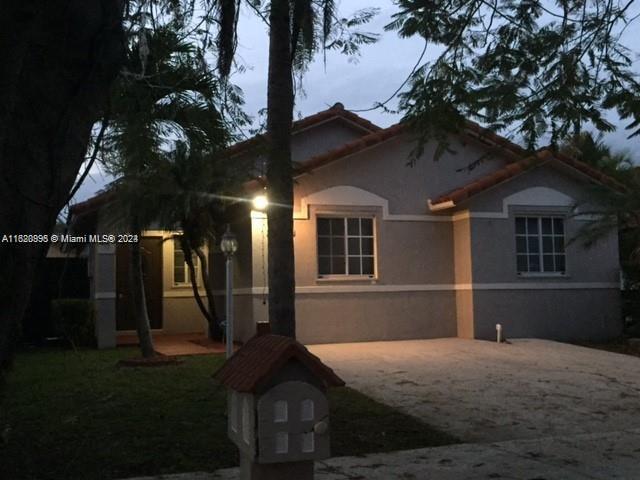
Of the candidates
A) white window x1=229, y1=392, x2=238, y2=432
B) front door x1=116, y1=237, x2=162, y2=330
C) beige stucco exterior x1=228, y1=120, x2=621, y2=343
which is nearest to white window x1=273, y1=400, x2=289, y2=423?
white window x1=229, y1=392, x2=238, y2=432

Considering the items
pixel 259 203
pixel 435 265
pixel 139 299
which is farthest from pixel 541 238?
pixel 139 299

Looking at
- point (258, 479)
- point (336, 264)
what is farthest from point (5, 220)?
point (336, 264)

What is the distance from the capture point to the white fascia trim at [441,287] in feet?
46.8

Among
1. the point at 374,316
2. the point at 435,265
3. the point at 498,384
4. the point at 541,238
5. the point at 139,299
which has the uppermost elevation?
the point at 541,238

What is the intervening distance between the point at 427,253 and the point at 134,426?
889 centimetres

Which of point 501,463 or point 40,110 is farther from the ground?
point 40,110

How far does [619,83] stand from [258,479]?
556 centimetres

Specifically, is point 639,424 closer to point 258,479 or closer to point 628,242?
point 258,479

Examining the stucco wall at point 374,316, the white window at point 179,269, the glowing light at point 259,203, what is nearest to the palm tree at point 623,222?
the stucco wall at point 374,316

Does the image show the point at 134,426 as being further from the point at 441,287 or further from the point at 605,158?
the point at 605,158

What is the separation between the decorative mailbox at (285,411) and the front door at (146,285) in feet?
41.8

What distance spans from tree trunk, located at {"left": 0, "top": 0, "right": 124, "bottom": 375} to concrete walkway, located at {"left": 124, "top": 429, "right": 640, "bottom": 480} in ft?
10.8

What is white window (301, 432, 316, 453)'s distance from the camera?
3.79 m

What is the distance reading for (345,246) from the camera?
14.8m
